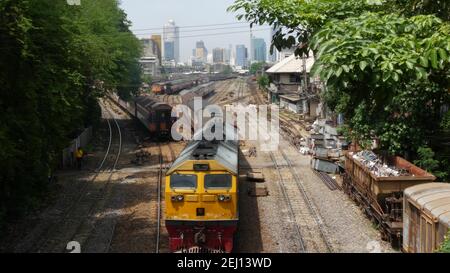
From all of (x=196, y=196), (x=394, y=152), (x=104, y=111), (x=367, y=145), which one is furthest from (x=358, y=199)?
(x=104, y=111)

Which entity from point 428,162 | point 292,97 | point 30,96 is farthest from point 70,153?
point 292,97

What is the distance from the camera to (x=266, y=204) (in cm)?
1884

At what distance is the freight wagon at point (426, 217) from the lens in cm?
1058

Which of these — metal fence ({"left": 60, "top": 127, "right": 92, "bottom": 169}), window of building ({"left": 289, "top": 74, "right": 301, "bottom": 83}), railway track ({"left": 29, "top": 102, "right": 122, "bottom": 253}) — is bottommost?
railway track ({"left": 29, "top": 102, "right": 122, "bottom": 253})

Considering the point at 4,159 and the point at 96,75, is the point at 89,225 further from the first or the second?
the point at 96,75

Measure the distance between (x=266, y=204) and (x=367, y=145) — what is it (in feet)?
19.1

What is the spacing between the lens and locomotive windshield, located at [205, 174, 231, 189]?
13.2 metres

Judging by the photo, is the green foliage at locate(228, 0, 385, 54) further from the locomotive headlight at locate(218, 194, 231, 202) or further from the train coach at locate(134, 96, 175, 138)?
the train coach at locate(134, 96, 175, 138)

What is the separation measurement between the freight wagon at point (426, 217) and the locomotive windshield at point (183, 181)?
557 cm

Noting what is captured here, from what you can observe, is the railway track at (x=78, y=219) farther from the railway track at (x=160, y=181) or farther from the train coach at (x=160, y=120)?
the train coach at (x=160, y=120)

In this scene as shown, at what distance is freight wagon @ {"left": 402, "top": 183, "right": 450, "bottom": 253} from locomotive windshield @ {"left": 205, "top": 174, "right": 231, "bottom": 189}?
4.69 meters

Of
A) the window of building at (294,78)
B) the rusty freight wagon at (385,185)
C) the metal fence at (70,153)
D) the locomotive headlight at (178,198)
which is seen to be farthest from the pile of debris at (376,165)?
the window of building at (294,78)

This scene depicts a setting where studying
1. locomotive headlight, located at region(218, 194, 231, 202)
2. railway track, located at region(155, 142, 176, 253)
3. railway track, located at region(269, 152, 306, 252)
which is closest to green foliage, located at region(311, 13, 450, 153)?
locomotive headlight, located at region(218, 194, 231, 202)
